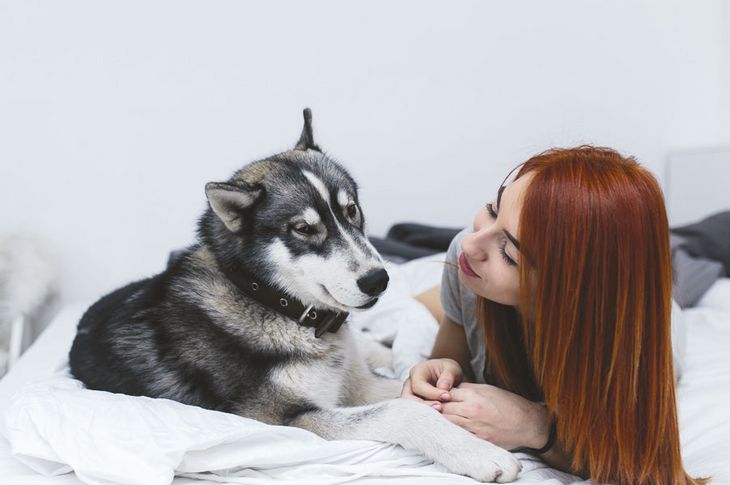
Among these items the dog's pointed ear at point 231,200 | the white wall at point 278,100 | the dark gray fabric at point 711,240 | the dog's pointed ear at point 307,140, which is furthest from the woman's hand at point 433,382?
the dark gray fabric at point 711,240

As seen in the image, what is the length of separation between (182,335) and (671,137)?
3227mm

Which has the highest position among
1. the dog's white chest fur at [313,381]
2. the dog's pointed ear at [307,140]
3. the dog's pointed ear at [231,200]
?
the dog's pointed ear at [307,140]

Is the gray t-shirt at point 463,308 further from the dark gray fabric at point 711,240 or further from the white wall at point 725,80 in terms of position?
the white wall at point 725,80

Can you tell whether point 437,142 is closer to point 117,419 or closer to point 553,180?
point 553,180

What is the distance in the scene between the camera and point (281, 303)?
4.36 feet

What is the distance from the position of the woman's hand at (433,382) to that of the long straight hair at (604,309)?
21 centimetres

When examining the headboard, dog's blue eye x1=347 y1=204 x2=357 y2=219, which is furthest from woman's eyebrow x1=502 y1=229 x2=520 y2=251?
the headboard

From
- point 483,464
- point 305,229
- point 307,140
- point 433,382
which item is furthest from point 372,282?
point 307,140

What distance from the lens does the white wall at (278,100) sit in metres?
2.65

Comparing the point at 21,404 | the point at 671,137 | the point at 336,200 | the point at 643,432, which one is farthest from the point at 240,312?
the point at 671,137

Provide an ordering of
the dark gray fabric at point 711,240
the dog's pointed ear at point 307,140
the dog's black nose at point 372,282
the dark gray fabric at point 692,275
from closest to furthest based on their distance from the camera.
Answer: the dog's black nose at point 372,282 < the dog's pointed ear at point 307,140 < the dark gray fabric at point 692,275 < the dark gray fabric at point 711,240

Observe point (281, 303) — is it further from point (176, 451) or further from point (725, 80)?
point (725, 80)

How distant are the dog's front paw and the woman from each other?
0.10 metres

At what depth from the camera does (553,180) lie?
109 cm
